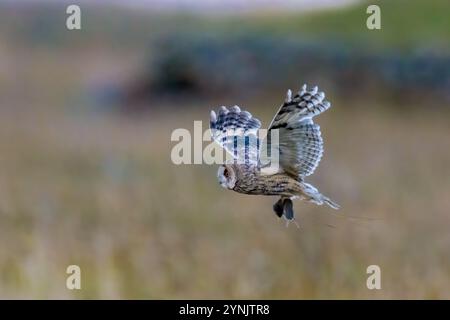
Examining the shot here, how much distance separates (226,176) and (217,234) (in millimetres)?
6401

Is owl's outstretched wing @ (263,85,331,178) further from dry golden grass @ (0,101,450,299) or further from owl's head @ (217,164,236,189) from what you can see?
dry golden grass @ (0,101,450,299)

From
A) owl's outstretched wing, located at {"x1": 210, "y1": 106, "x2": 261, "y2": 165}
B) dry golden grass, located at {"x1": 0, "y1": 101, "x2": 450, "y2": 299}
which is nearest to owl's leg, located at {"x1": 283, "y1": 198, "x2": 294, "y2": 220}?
owl's outstretched wing, located at {"x1": 210, "y1": 106, "x2": 261, "y2": 165}

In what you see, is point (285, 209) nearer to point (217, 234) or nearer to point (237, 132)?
point (237, 132)

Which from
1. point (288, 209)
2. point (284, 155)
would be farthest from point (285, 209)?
point (284, 155)

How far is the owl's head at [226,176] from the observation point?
184cm

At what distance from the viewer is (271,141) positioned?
183 cm

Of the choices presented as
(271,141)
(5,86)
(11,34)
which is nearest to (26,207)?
(271,141)

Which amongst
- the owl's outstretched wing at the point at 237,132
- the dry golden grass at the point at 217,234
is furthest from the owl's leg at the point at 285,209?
the dry golden grass at the point at 217,234

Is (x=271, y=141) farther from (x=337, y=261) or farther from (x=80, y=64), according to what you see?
(x=80, y=64)

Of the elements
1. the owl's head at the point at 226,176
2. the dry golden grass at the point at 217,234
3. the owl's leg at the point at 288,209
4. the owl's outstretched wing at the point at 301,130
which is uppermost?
the dry golden grass at the point at 217,234

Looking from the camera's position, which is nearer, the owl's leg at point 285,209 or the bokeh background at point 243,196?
the owl's leg at point 285,209

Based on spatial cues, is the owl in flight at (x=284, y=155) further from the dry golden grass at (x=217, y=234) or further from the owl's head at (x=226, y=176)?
the dry golden grass at (x=217, y=234)

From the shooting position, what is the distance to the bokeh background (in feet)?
20.9

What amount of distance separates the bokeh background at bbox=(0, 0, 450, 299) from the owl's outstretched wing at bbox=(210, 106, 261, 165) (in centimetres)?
10
